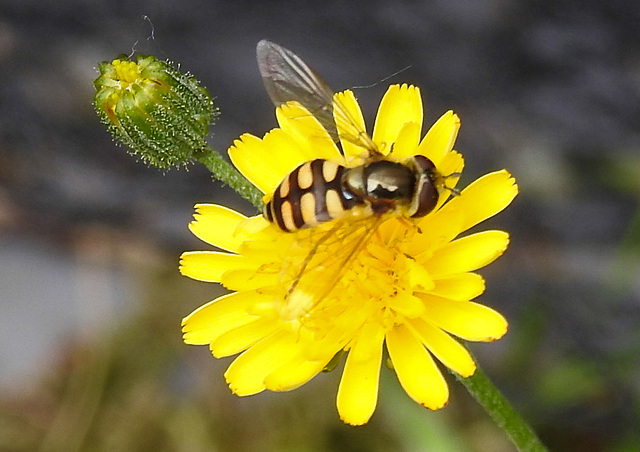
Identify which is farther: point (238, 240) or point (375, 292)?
point (238, 240)

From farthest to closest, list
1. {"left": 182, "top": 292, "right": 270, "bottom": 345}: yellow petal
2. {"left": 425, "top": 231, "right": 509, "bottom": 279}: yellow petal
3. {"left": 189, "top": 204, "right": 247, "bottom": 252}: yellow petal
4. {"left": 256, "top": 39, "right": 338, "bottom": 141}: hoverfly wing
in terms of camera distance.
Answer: {"left": 189, "top": 204, "right": 247, "bottom": 252}: yellow petal, {"left": 182, "top": 292, "right": 270, "bottom": 345}: yellow petal, {"left": 256, "top": 39, "right": 338, "bottom": 141}: hoverfly wing, {"left": 425, "top": 231, "right": 509, "bottom": 279}: yellow petal

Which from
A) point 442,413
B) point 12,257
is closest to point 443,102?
point 442,413

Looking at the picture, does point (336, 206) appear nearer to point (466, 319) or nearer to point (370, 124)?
point (466, 319)

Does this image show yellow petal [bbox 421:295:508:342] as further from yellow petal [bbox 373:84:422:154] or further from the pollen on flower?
the pollen on flower

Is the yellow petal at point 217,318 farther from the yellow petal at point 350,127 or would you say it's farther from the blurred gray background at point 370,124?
the blurred gray background at point 370,124

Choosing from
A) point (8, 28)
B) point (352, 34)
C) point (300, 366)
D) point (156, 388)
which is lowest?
point (300, 366)

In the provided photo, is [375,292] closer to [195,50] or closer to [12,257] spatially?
[195,50]

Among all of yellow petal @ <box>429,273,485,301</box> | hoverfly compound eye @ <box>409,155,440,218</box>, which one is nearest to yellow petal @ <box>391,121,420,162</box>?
hoverfly compound eye @ <box>409,155,440,218</box>
